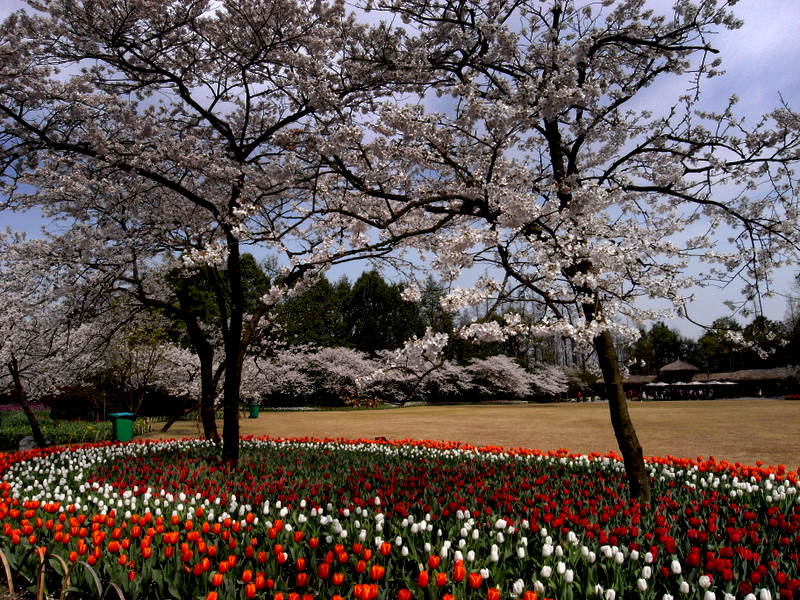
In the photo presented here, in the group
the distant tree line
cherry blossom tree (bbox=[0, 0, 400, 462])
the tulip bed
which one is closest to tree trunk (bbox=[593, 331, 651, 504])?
the tulip bed

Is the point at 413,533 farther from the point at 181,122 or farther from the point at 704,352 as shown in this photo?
the point at 704,352

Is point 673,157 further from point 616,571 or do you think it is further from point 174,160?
point 174,160

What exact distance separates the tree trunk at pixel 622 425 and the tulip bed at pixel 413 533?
301mm

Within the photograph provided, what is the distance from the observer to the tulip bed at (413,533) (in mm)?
3391

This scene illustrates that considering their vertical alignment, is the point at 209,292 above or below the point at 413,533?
above

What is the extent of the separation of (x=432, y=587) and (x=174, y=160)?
9346mm

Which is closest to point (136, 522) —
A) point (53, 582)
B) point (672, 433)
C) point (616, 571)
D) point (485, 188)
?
point (53, 582)

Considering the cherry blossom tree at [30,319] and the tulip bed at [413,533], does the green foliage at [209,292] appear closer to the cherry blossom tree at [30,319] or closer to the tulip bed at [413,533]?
the cherry blossom tree at [30,319]

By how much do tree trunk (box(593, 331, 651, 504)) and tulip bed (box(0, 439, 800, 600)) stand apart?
0.30 metres

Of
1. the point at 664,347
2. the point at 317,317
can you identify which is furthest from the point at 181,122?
the point at 664,347

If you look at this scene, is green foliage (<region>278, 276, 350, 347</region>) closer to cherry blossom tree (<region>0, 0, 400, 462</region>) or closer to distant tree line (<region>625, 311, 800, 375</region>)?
distant tree line (<region>625, 311, 800, 375</region>)

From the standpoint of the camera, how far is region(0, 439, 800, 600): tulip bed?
339 cm

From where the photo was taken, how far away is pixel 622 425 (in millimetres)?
6250

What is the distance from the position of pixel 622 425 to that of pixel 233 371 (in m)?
6.82
